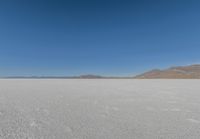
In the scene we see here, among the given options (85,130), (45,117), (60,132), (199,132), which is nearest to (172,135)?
(199,132)

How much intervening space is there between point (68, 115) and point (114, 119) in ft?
2.71

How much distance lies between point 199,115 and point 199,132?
2.68 feet

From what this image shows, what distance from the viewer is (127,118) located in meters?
2.17

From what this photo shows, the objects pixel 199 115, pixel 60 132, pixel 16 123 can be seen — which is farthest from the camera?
pixel 199 115

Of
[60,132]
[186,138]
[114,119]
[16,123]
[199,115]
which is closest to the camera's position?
[186,138]

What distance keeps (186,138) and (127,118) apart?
86cm

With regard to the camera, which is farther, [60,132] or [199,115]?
[199,115]

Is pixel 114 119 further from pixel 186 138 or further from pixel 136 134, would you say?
pixel 186 138

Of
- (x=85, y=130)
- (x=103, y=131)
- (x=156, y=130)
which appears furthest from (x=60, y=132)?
(x=156, y=130)

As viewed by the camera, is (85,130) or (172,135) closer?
(172,135)

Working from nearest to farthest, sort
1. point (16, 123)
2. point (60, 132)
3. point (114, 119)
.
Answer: point (60, 132) < point (16, 123) < point (114, 119)

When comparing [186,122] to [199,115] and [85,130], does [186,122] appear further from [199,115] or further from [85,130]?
A: [85,130]

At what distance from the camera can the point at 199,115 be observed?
2289 mm

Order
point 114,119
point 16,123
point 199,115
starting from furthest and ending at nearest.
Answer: point 199,115, point 114,119, point 16,123
